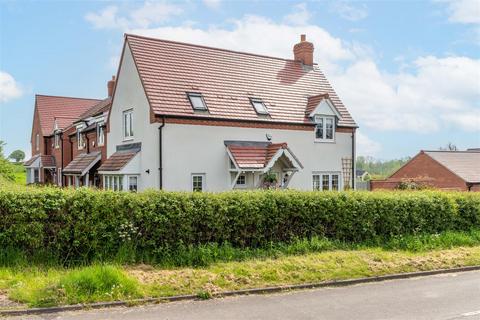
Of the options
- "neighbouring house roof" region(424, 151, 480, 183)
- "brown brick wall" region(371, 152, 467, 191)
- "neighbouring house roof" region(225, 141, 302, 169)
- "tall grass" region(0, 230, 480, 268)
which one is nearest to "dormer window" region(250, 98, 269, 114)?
"neighbouring house roof" region(225, 141, 302, 169)

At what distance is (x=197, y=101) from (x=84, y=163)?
1033 cm

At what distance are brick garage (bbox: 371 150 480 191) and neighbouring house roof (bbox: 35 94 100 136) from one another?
3075 cm

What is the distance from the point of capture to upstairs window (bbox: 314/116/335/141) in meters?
25.0

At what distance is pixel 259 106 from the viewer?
2369cm

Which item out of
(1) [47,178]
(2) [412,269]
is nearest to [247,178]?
(2) [412,269]

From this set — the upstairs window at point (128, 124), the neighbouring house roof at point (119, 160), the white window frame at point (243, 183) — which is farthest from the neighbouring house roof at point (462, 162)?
the neighbouring house roof at point (119, 160)

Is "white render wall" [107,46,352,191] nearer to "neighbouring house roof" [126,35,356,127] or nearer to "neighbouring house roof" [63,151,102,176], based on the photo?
"neighbouring house roof" [126,35,356,127]

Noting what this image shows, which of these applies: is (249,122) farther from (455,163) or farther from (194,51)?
(455,163)

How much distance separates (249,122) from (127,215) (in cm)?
1264

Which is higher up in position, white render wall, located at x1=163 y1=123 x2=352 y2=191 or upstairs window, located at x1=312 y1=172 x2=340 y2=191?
white render wall, located at x1=163 y1=123 x2=352 y2=191

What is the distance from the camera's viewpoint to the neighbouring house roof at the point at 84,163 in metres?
26.9

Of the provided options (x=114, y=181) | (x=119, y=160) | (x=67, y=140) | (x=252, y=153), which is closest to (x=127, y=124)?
(x=119, y=160)

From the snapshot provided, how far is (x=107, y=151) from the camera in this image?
1008 inches

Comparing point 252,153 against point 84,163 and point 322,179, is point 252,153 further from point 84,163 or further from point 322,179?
point 84,163
